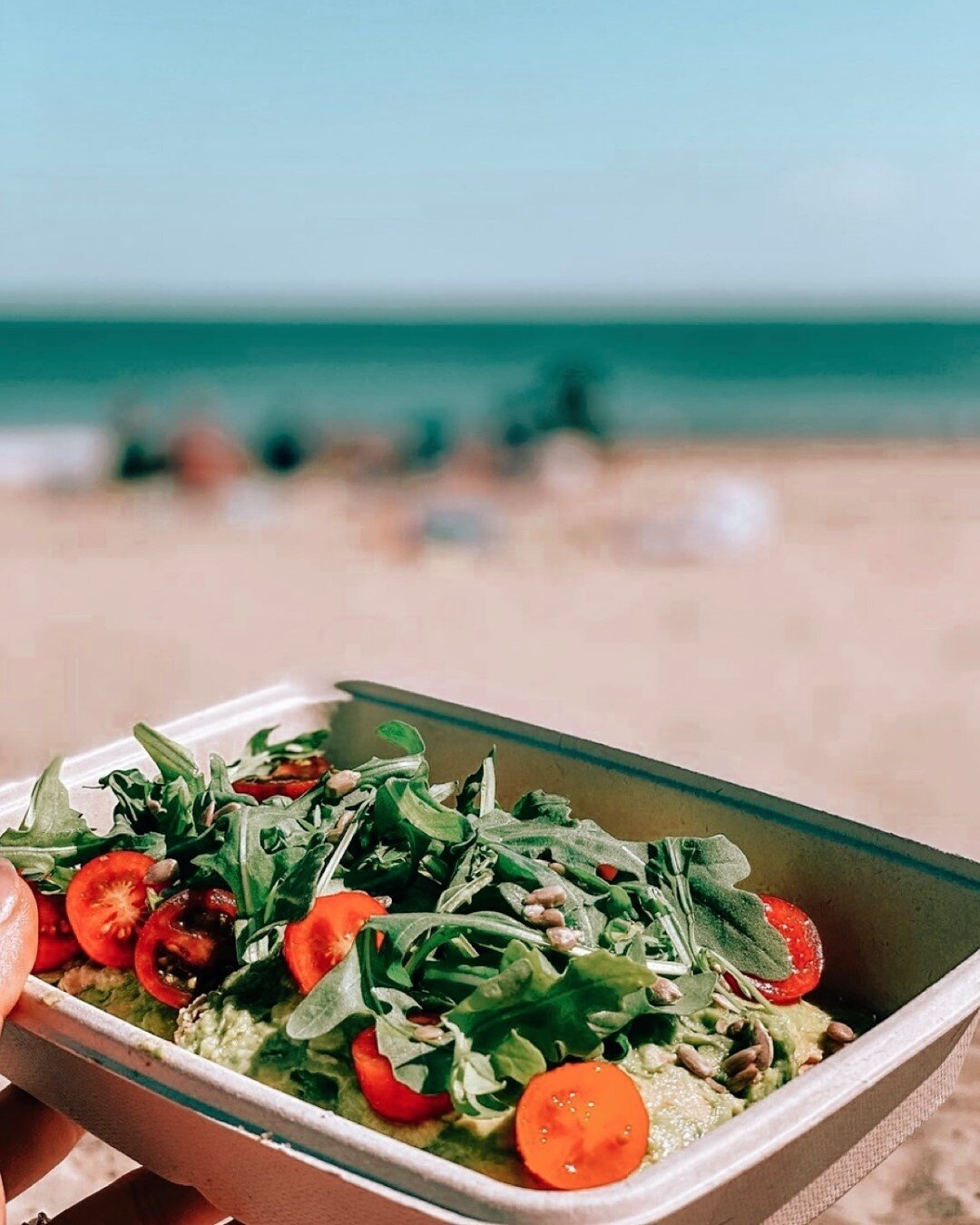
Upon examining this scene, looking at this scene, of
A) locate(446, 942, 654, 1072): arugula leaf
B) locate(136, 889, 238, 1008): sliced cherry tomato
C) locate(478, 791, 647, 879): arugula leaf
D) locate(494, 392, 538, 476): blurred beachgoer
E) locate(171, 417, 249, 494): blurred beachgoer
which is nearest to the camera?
locate(446, 942, 654, 1072): arugula leaf

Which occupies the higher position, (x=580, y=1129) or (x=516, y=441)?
(x=580, y=1129)

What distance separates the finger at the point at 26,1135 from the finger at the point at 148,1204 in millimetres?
121

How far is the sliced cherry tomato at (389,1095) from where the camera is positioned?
1.33m

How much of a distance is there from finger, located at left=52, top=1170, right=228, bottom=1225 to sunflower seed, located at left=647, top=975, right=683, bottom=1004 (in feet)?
3.46

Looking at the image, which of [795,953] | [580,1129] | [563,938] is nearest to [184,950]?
[563,938]

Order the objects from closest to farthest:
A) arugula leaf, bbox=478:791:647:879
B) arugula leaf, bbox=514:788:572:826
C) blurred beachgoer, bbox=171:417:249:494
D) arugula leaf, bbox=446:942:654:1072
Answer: arugula leaf, bbox=446:942:654:1072
arugula leaf, bbox=478:791:647:879
arugula leaf, bbox=514:788:572:826
blurred beachgoer, bbox=171:417:249:494

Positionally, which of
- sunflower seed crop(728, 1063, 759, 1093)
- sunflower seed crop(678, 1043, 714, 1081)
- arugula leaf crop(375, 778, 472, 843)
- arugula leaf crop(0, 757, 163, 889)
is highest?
arugula leaf crop(375, 778, 472, 843)

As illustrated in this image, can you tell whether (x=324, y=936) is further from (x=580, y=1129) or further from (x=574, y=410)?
(x=574, y=410)

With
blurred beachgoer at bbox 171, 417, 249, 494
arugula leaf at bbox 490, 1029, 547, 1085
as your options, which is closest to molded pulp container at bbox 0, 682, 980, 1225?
arugula leaf at bbox 490, 1029, 547, 1085

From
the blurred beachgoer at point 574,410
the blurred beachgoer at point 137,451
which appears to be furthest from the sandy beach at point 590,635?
the blurred beachgoer at point 574,410

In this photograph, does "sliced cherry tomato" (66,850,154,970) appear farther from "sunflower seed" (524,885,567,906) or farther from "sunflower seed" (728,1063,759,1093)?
"sunflower seed" (728,1063,759,1093)

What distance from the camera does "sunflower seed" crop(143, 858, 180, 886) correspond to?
1.68 metres

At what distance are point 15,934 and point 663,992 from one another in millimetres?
763

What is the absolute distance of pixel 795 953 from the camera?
5.60 ft
